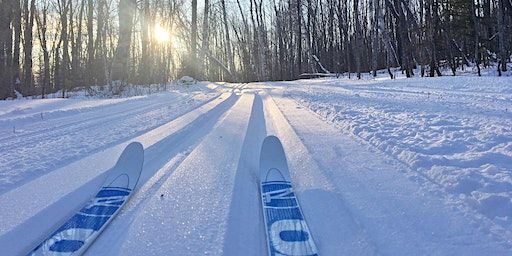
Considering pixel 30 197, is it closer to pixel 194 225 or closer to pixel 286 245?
pixel 194 225

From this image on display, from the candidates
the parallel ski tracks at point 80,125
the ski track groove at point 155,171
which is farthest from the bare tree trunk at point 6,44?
the ski track groove at point 155,171

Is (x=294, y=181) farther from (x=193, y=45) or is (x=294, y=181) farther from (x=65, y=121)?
(x=193, y=45)

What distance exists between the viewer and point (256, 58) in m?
33.2

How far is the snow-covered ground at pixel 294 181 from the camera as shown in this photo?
1879 millimetres

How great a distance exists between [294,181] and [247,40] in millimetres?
34444

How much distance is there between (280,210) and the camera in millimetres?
2219

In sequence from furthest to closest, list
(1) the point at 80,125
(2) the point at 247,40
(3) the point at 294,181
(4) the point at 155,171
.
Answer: (2) the point at 247,40 < (1) the point at 80,125 < (4) the point at 155,171 < (3) the point at 294,181

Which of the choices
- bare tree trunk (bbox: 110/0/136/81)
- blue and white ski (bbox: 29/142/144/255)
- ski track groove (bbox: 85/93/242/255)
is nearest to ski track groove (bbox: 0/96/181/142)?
ski track groove (bbox: 85/93/242/255)

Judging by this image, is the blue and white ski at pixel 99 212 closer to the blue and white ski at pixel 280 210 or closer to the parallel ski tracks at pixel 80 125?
the blue and white ski at pixel 280 210

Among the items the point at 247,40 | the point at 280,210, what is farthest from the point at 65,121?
the point at 247,40

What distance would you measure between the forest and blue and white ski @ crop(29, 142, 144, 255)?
9.71 metres

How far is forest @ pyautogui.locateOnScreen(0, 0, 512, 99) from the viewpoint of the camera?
622 inches

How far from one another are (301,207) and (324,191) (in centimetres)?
31

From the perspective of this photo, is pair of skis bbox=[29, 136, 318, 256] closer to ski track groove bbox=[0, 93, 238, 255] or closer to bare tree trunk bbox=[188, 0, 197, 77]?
ski track groove bbox=[0, 93, 238, 255]
